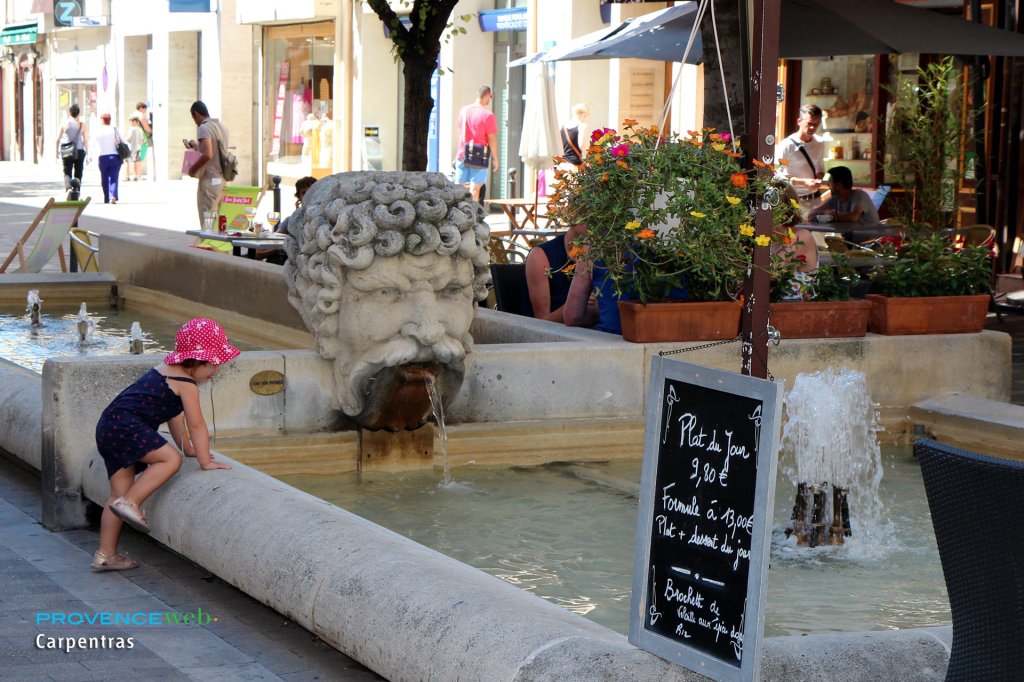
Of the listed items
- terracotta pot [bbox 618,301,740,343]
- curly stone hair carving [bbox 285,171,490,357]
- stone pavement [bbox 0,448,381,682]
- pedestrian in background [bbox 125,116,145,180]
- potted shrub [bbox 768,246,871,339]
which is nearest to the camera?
stone pavement [bbox 0,448,381,682]

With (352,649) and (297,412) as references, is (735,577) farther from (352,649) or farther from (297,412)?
(297,412)

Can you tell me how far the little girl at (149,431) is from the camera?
16.9 feet

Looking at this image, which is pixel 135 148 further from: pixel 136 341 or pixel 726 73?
pixel 726 73

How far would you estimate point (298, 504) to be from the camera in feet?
15.6

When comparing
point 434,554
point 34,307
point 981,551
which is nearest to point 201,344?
point 434,554

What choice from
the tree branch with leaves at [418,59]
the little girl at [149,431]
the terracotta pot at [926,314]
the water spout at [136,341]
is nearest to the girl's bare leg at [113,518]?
the little girl at [149,431]

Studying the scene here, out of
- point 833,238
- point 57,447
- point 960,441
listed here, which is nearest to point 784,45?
point 833,238

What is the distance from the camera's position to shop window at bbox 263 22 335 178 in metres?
31.1

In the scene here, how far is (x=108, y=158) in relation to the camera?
90.9 ft

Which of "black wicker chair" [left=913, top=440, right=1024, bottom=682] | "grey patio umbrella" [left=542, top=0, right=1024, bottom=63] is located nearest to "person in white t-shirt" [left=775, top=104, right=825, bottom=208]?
"grey patio umbrella" [left=542, top=0, right=1024, bottom=63]

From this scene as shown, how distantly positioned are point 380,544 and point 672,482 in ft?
3.66

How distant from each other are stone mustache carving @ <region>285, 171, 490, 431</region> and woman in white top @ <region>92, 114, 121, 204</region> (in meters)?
22.2

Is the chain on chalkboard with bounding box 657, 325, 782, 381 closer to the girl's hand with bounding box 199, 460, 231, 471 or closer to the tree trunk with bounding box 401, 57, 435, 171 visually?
the girl's hand with bounding box 199, 460, 231, 471

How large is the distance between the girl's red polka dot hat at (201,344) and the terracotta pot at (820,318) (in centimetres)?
316
